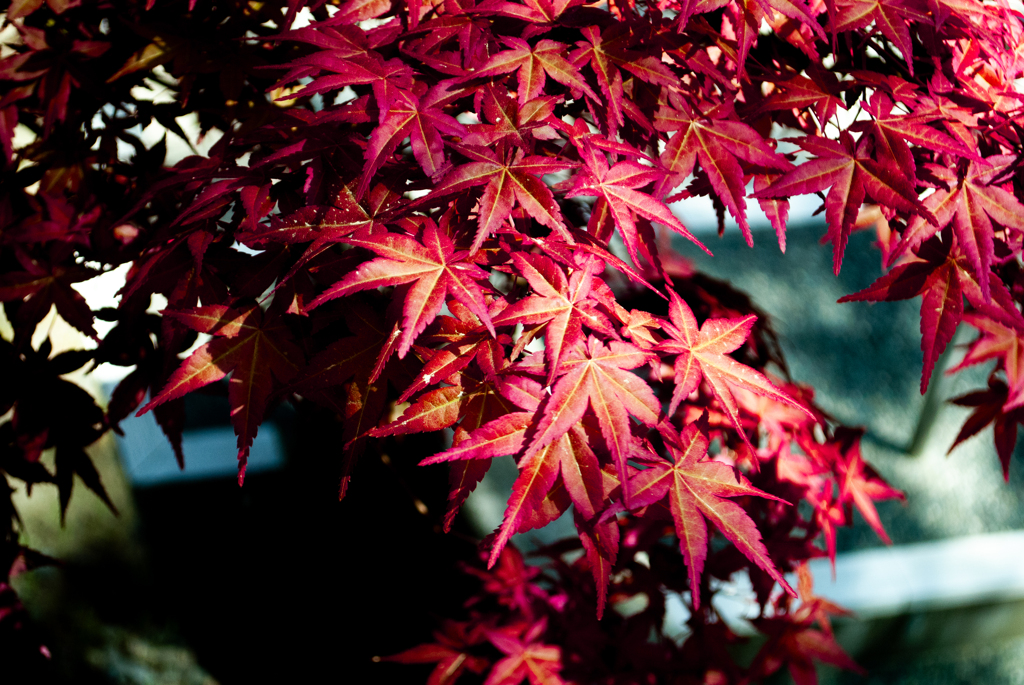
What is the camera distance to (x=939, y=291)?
82 centimetres

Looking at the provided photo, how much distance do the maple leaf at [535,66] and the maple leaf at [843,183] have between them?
0.24m

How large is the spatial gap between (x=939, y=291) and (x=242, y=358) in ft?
2.67

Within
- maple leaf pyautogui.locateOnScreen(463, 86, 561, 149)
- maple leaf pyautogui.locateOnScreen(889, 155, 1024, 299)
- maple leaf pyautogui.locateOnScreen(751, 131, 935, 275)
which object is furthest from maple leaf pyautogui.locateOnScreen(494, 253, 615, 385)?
maple leaf pyautogui.locateOnScreen(889, 155, 1024, 299)

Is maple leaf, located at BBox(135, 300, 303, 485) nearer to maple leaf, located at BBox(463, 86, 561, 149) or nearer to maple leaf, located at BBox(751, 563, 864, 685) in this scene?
maple leaf, located at BBox(463, 86, 561, 149)

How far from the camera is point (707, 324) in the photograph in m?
0.81

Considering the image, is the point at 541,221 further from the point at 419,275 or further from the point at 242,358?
the point at 242,358

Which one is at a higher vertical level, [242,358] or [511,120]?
[511,120]

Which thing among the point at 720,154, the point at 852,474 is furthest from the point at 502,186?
the point at 852,474

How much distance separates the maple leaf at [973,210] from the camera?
79cm

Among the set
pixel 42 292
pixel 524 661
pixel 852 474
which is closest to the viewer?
pixel 42 292

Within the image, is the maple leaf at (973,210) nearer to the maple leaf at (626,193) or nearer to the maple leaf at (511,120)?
the maple leaf at (626,193)

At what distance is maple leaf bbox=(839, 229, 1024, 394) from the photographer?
2.62ft

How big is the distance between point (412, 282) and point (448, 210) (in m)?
0.10

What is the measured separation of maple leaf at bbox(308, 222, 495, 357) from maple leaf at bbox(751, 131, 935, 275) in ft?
1.15
